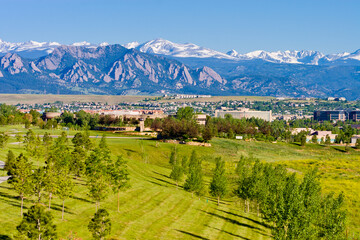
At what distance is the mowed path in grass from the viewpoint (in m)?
57.1

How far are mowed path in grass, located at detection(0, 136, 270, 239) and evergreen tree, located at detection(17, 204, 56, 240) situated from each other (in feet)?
21.7

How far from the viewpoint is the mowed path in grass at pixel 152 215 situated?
187 feet

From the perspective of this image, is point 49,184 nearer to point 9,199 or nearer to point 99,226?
point 9,199

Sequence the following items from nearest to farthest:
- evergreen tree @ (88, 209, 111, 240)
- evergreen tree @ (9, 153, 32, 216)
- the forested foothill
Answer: evergreen tree @ (88, 209, 111, 240)
the forested foothill
evergreen tree @ (9, 153, 32, 216)

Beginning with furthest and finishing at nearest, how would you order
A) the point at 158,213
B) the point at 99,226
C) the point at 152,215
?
the point at 158,213
the point at 152,215
the point at 99,226

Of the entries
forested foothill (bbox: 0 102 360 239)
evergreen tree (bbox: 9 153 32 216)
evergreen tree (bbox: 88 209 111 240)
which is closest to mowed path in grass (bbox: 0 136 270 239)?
forested foothill (bbox: 0 102 360 239)

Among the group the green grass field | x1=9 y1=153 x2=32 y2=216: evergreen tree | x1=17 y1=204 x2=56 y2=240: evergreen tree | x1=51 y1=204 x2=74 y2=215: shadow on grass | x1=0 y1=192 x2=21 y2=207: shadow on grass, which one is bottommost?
the green grass field

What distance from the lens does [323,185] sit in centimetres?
12350

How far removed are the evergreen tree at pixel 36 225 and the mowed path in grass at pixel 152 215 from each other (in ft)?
21.7

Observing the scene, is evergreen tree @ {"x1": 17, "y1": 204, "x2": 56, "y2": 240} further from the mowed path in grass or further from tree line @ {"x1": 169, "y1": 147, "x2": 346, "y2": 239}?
tree line @ {"x1": 169, "y1": 147, "x2": 346, "y2": 239}

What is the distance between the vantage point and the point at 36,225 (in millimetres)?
44406

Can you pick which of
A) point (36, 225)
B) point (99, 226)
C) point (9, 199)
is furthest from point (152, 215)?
point (36, 225)

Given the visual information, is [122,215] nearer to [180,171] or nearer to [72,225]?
[72,225]

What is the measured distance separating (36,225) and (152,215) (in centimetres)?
2615
